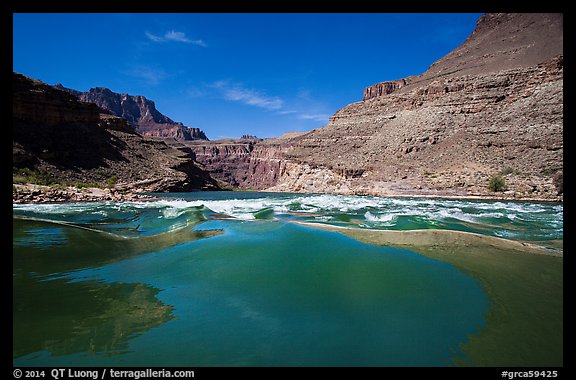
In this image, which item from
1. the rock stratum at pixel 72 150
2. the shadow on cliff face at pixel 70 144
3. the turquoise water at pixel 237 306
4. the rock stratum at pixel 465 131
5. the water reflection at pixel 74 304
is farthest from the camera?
the rock stratum at pixel 465 131

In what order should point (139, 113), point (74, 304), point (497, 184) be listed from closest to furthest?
point (74, 304) < point (497, 184) < point (139, 113)

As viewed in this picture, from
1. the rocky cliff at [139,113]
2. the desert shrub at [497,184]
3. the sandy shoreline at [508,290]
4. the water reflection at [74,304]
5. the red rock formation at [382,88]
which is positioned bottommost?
the sandy shoreline at [508,290]

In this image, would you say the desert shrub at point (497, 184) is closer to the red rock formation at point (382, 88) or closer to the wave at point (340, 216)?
the wave at point (340, 216)

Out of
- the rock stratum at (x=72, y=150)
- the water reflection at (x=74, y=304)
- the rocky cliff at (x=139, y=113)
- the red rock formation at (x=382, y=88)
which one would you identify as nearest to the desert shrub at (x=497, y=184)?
the water reflection at (x=74, y=304)

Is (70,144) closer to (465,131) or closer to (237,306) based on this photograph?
(237,306)

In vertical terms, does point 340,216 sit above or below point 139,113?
below

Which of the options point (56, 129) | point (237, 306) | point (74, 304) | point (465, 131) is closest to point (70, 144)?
point (56, 129)

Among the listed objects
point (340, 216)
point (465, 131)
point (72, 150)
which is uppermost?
point (465, 131)
